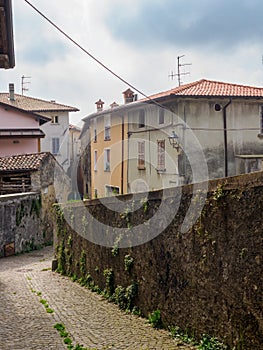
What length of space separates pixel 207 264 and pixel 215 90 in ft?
57.6

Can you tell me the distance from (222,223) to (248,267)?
81 cm

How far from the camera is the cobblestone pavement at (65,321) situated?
7188 millimetres

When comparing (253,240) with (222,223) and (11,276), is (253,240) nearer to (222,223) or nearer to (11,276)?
(222,223)

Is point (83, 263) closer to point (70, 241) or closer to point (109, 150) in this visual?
point (70, 241)

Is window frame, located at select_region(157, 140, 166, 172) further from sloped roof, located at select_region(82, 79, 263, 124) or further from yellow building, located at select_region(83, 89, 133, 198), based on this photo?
yellow building, located at select_region(83, 89, 133, 198)

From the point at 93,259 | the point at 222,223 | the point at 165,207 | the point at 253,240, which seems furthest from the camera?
the point at 93,259

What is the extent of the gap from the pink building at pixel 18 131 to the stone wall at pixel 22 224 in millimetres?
8292

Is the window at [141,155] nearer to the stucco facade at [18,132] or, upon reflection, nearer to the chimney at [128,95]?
the chimney at [128,95]

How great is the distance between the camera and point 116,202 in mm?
10188

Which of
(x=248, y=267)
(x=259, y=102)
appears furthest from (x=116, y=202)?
(x=259, y=102)

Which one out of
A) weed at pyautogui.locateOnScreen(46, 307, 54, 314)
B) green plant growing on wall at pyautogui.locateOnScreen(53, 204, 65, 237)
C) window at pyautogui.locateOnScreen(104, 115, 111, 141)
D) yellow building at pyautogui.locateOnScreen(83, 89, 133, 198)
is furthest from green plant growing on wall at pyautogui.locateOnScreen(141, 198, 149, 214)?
window at pyautogui.locateOnScreen(104, 115, 111, 141)

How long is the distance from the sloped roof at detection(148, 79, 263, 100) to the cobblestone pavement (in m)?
11.7

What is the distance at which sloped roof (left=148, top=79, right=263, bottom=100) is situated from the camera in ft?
72.2

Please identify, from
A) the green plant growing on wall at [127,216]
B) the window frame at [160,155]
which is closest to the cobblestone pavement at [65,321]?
the green plant growing on wall at [127,216]
